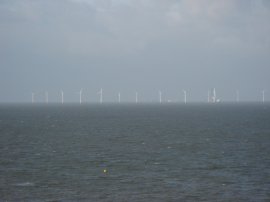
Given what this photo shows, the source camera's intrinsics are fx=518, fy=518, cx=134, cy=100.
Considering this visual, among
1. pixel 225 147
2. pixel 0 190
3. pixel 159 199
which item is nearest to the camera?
pixel 159 199

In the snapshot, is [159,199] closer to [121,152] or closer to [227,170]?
[227,170]

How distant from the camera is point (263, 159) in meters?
82.9

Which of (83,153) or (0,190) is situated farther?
(83,153)

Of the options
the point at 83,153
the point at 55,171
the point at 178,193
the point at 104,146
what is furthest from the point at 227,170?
the point at 104,146

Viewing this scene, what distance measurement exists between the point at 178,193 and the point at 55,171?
71.6 ft

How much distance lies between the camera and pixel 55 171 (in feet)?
235

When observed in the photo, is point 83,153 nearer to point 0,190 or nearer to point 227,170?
point 227,170

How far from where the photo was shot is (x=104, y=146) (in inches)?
4190

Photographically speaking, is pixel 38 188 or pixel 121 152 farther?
pixel 121 152

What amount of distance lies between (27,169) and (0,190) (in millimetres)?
15786

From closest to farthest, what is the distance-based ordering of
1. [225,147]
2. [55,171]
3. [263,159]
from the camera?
[55,171] < [263,159] < [225,147]

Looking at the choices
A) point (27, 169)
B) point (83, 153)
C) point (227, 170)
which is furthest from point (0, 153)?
point (227, 170)

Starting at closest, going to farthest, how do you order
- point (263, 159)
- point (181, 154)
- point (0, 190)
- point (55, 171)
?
1. point (0, 190)
2. point (55, 171)
3. point (263, 159)
4. point (181, 154)

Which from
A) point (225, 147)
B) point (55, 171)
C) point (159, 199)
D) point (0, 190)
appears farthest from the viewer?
point (225, 147)
